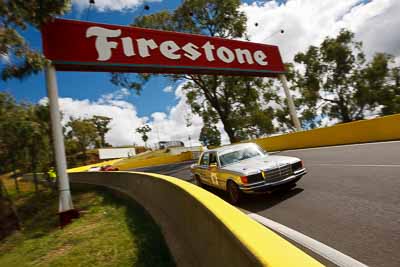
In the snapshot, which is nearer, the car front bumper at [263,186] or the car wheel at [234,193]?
the car front bumper at [263,186]

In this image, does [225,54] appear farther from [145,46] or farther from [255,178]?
[255,178]

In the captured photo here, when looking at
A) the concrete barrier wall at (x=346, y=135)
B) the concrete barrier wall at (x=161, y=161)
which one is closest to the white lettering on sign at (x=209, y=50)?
the concrete barrier wall at (x=346, y=135)

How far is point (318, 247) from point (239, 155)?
14.6 ft

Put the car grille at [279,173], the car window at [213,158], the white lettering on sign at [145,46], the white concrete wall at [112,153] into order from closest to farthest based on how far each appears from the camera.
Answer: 1. the car grille at [279,173]
2. the car window at [213,158]
3. the white lettering on sign at [145,46]
4. the white concrete wall at [112,153]

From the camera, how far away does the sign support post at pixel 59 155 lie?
30.2 feet

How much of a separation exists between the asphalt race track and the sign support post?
5.44 meters

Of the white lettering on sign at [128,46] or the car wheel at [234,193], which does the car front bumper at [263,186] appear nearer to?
the car wheel at [234,193]

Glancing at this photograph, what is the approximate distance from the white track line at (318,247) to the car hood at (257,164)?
5.79ft

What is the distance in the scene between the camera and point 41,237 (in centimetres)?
853

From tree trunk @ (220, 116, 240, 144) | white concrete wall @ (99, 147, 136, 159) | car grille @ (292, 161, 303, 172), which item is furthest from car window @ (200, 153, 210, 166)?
white concrete wall @ (99, 147, 136, 159)

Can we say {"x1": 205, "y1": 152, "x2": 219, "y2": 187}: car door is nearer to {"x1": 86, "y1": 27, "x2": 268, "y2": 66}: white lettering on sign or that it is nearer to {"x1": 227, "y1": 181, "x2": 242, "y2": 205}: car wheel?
{"x1": 227, "y1": 181, "x2": 242, "y2": 205}: car wheel

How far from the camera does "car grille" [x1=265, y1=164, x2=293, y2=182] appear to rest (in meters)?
6.30

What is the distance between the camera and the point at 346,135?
15.8 meters

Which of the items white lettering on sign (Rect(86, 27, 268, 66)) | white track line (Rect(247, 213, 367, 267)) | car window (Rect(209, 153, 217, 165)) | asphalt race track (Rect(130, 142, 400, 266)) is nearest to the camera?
white track line (Rect(247, 213, 367, 267))
